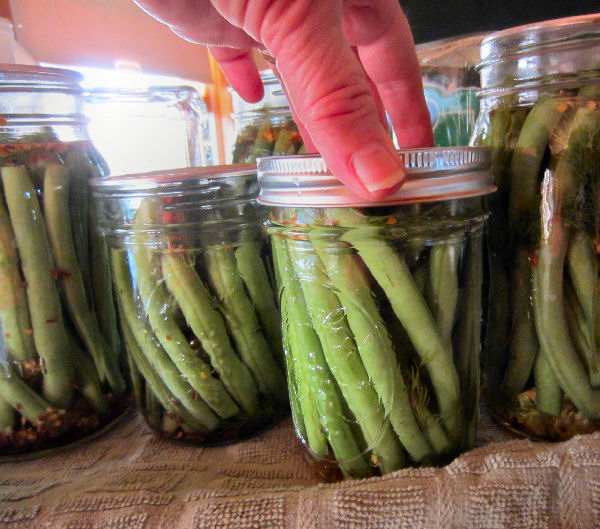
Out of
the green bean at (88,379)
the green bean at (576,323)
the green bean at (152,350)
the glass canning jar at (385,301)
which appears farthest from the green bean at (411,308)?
the green bean at (88,379)

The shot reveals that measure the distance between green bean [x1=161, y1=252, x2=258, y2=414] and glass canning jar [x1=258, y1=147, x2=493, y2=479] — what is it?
78 mm

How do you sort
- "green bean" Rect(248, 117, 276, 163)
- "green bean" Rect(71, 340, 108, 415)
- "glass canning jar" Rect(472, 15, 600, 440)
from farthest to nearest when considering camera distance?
1. "green bean" Rect(248, 117, 276, 163)
2. "green bean" Rect(71, 340, 108, 415)
3. "glass canning jar" Rect(472, 15, 600, 440)

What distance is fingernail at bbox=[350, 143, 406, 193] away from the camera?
28 cm

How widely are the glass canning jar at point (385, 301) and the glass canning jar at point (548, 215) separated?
0.16ft

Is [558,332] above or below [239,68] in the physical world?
below

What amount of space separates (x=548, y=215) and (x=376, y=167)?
175 millimetres

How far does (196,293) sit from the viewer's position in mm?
441

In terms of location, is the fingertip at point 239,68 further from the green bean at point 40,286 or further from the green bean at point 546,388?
the green bean at point 546,388

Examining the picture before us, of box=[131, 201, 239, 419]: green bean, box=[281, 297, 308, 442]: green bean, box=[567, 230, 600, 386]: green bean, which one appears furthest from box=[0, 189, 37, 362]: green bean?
box=[567, 230, 600, 386]: green bean

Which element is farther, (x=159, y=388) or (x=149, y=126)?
(x=149, y=126)

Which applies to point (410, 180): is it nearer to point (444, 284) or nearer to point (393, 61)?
Answer: point (444, 284)

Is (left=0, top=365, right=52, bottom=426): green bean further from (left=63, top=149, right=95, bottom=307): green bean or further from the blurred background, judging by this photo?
the blurred background

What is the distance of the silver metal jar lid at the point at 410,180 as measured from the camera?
32 cm

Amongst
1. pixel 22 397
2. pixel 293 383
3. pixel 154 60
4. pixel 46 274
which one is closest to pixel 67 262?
pixel 46 274
